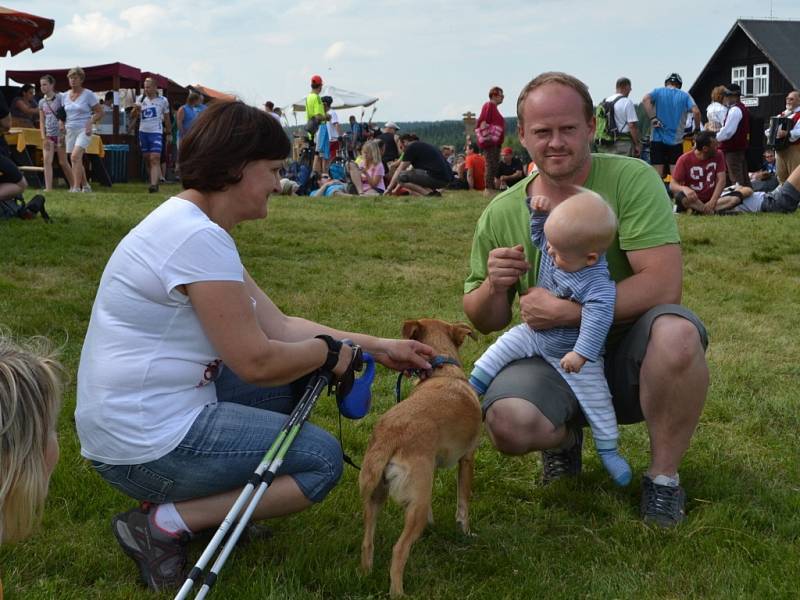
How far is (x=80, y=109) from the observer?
16422mm

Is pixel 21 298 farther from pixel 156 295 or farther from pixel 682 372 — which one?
pixel 682 372

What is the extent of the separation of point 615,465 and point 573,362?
52cm

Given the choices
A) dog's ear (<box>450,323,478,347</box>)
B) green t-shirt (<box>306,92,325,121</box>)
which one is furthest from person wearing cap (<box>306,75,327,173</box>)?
dog's ear (<box>450,323,478,347</box>)

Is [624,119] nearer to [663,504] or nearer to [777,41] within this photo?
[663,504]

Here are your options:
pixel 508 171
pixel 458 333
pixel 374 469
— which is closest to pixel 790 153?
pixel 508 171

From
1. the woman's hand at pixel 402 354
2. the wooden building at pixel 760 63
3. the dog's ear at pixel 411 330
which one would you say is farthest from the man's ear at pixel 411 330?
the wooden building at pixel 760 63

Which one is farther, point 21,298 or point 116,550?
point 21,298

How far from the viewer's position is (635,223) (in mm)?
3906

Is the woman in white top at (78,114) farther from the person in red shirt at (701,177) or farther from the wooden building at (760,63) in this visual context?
the wooden building at (760,63)

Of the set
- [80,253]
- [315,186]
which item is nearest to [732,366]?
[80,253]

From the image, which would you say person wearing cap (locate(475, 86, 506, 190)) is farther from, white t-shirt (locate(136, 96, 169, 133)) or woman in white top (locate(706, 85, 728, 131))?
white t-shirt (locate(136, 96, 169, 133))

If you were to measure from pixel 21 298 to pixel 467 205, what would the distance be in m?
9.62

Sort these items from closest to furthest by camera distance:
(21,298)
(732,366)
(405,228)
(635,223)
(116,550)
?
1. (116,550)
2. (635,223)
3. (732,366)
4. (21,298)
5. (405,228)

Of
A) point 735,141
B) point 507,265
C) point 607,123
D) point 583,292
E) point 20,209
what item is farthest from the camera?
point 607,123
